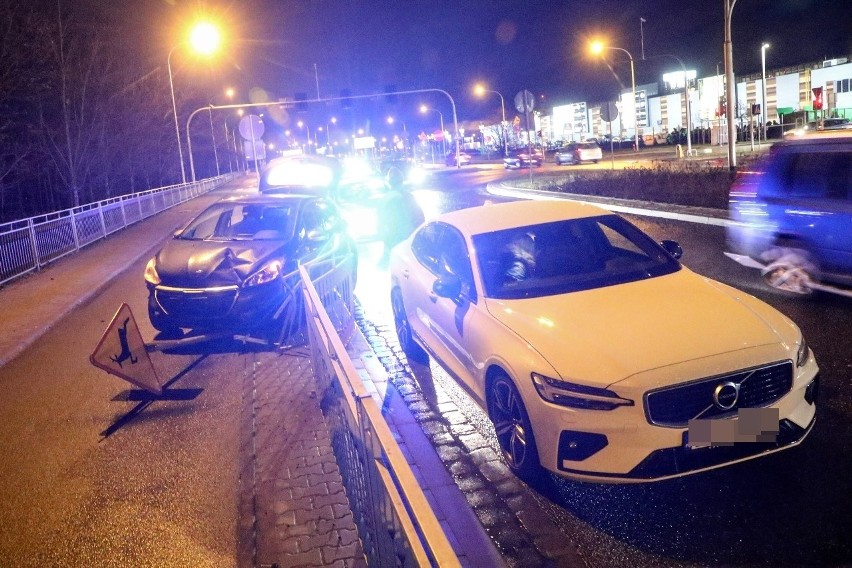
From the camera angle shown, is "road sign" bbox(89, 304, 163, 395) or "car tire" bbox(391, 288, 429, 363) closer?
"road sign" bbox(89, 304, 163, 395)

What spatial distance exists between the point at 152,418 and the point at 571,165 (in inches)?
1820

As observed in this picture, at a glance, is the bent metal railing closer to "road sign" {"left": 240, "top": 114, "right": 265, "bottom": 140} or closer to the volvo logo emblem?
the volvo logo emblem

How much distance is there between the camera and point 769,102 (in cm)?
6106

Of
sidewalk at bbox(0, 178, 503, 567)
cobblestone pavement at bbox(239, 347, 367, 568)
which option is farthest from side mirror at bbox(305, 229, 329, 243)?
cobblestone pavement at bbox(239, 347, 367, 568)

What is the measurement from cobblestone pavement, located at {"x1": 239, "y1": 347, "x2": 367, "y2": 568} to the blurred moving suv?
595 centimetres

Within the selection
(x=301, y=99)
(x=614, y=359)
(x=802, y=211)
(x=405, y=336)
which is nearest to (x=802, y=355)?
(x=614, y=359)

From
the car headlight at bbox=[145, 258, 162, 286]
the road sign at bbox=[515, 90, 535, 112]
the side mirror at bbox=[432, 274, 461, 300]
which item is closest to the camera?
the side mirror at bbox=[432, 274, 461, 300]

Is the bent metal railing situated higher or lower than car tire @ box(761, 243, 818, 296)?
higher

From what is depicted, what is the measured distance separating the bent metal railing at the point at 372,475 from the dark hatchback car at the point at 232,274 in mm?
2404

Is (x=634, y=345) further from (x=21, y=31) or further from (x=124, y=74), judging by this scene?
(x=124, y=74)

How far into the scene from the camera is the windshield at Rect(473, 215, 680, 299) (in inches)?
223

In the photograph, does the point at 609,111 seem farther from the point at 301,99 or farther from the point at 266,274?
the point at 301,99

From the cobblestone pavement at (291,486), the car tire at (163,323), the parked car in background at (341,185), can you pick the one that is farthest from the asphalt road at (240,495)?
the parked car in background at (341,185)

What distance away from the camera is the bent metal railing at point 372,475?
95.3 inches
